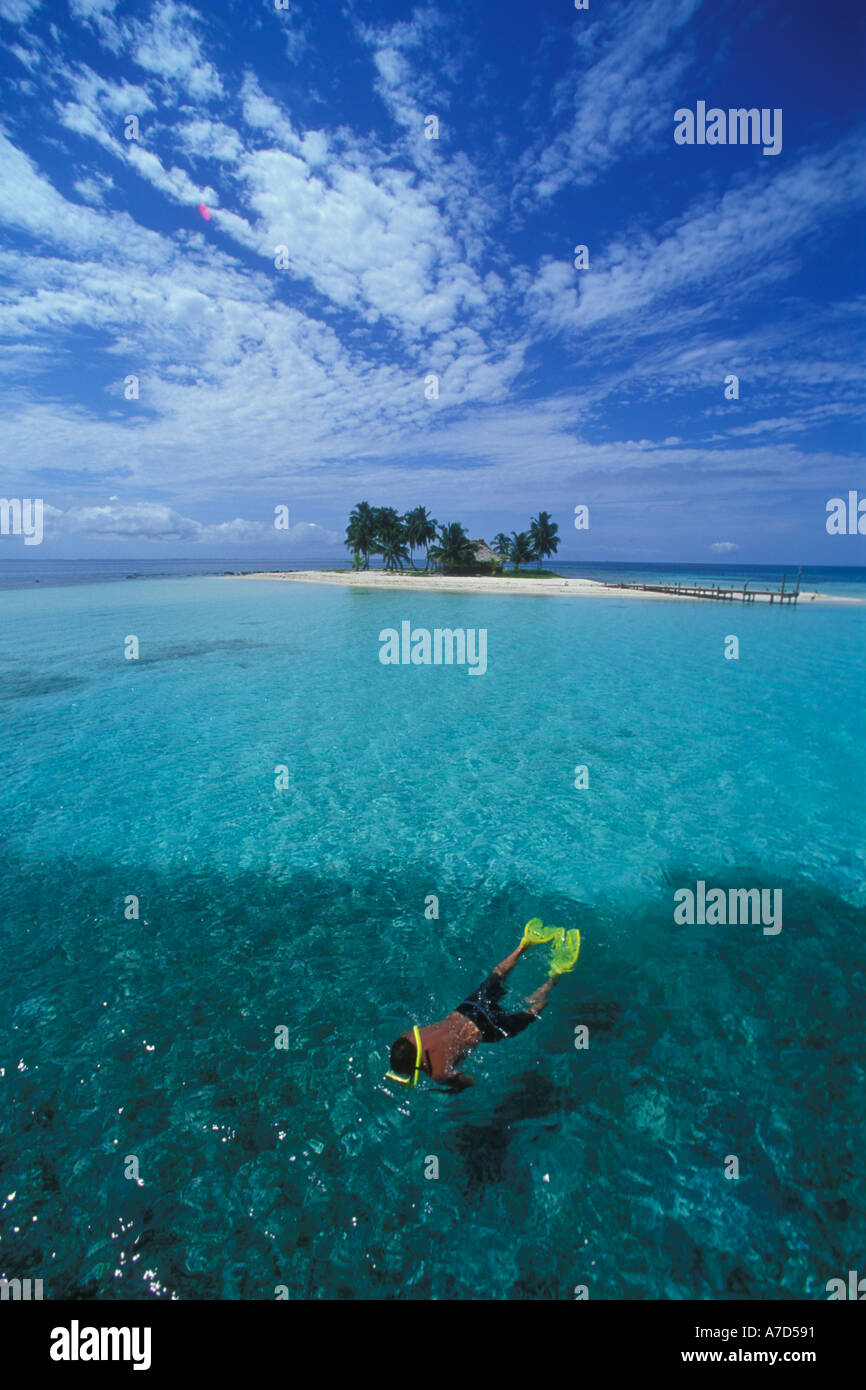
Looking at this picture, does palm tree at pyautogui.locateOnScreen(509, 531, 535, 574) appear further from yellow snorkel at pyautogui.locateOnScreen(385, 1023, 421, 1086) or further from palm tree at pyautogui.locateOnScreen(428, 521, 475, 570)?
yellow snorkel at pyautogui.locateOnScreen(385, 1023, 421, 1086)

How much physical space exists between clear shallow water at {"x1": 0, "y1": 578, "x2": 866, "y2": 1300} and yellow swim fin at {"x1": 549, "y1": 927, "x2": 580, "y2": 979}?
0.71 feet

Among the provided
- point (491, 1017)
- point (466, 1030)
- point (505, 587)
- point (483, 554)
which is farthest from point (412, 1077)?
point (483, 554)

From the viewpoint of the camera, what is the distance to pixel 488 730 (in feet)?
52.9

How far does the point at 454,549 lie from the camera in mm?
88500

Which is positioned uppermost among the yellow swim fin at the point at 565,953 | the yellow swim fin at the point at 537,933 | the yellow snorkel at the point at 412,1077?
the yellow swim fin at the point at 537,933

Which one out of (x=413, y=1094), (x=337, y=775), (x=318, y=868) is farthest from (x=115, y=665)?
(x=413, y=1094)

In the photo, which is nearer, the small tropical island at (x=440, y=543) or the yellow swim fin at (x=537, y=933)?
the yellow swim fin at (x=537, y=933)

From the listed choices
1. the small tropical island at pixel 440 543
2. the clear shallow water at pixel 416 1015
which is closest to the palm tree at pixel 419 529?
the small tropical island at pixel 440 543

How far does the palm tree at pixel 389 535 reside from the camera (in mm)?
92250

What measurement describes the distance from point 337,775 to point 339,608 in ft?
127

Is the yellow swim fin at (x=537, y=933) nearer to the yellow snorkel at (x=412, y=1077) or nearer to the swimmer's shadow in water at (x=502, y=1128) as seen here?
the swimmer's shadow in water at (x=502, y=1128)

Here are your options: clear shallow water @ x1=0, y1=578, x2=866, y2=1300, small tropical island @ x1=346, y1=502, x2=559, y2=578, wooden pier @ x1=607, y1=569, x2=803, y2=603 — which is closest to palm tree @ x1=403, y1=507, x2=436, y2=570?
small tropical island @ x1=346, y1=502, x2=559, y2=578

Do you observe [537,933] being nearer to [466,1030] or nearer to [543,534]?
[466,1030]

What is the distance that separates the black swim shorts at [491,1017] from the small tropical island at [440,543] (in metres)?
86.8
